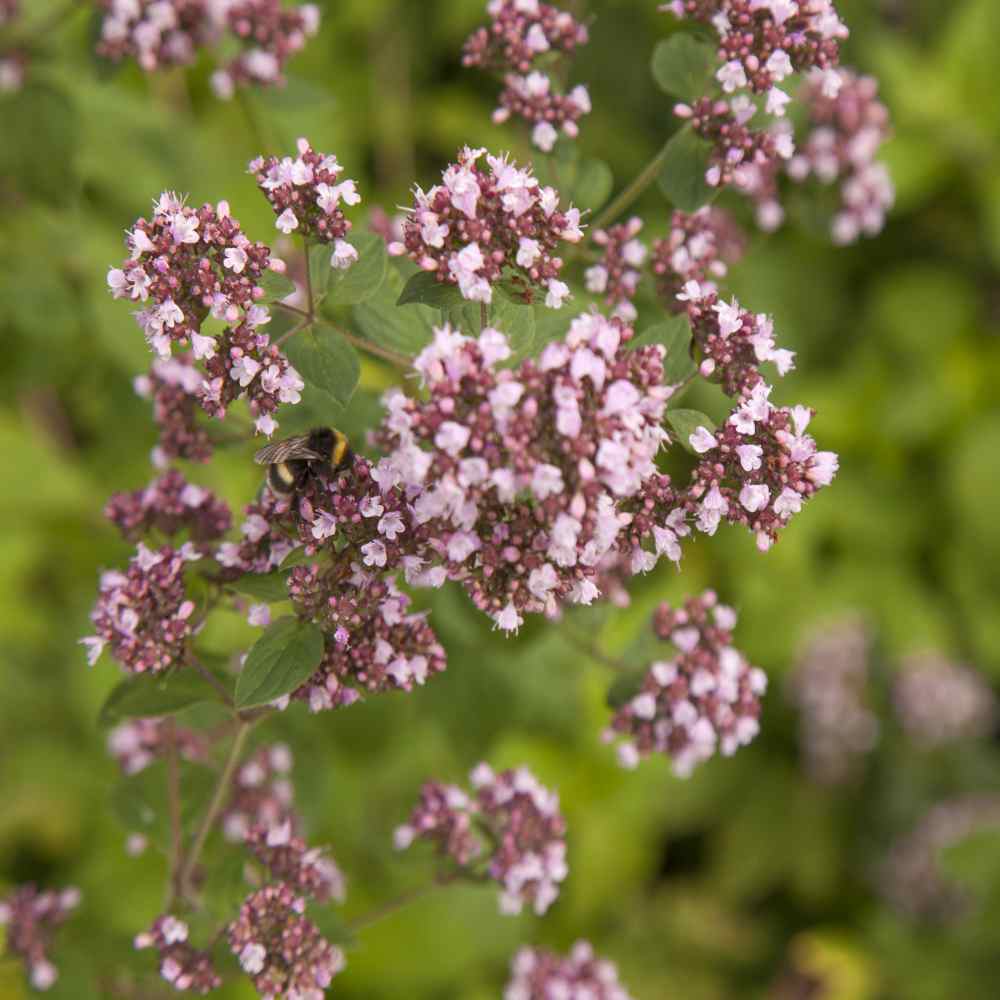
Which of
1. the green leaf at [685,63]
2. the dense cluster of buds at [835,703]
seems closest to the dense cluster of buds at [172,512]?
the green leaf at [685,63]

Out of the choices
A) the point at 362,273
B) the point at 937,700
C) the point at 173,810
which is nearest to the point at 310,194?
the point at 362,273

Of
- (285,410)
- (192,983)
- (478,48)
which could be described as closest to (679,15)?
(478,48)

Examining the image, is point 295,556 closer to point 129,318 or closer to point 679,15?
point 679,15

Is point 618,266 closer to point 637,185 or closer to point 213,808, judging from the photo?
point 637,185

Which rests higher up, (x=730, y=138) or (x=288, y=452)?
(x=730, y=138)

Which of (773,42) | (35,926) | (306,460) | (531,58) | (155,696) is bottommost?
(35,926)

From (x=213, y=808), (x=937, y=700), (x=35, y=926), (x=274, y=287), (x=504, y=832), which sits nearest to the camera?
(x=274, y=287)
